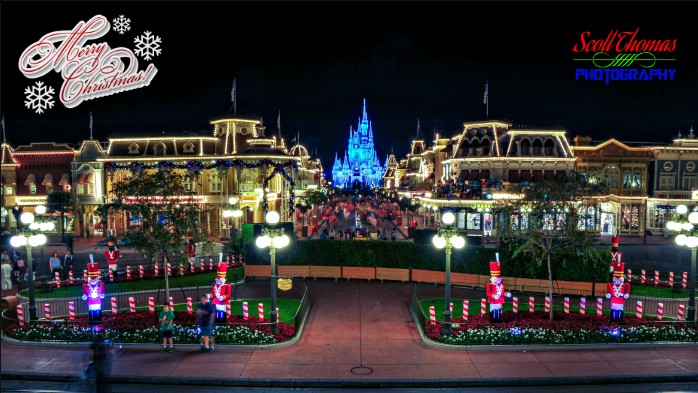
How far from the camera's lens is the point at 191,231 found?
19344 millimetres

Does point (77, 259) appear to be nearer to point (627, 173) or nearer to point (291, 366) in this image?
point (291, 366)

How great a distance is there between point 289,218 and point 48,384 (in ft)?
126

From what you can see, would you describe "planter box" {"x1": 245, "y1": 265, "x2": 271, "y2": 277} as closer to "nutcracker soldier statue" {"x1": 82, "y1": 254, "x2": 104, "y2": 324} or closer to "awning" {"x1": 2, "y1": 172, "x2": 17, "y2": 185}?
"nutcracker soldier statue" {"x1": 82, "y1": 254, "x2": 104, "y2": 324}

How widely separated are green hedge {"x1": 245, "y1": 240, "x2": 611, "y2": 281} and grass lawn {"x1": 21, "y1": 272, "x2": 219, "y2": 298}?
8.88 feet

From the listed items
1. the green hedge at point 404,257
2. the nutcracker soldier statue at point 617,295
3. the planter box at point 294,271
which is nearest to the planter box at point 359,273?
the green hedge at point 404,257

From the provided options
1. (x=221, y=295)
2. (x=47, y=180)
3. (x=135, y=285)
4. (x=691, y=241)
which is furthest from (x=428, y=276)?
(x=47, y=180)

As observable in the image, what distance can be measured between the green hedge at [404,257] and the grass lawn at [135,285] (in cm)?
271

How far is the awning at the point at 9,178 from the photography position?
145ft

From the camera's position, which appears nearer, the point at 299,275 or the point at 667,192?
the point at 299,275

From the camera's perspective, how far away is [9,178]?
4438cm

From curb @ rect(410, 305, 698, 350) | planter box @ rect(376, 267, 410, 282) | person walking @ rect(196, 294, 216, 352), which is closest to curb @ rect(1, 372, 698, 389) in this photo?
person walking @ rect(196, 294, 216, 352)

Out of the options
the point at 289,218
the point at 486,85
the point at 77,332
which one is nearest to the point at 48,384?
the point at 77,332

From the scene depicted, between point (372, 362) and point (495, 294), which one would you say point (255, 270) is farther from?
point (495, 294)

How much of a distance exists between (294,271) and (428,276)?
7045mm
